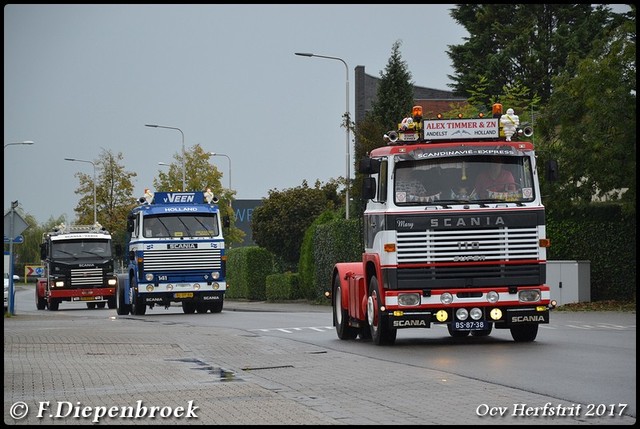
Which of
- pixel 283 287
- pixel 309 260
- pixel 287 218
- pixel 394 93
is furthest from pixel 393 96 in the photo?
pixel 287 218

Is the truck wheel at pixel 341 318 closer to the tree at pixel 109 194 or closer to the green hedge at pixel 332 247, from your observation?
the green hedge at pixel 332 247

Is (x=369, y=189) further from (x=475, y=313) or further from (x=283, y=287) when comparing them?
(x=283, y=287)

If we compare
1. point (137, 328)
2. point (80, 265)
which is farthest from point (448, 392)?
point (80, 265)

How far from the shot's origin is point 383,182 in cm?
2030

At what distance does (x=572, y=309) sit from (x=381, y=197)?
629 inches

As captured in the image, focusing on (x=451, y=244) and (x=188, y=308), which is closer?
(x=451, y=244)

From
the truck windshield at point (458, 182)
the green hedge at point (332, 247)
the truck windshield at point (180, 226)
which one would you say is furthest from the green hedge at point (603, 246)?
the truck windshield at point (458, 182)

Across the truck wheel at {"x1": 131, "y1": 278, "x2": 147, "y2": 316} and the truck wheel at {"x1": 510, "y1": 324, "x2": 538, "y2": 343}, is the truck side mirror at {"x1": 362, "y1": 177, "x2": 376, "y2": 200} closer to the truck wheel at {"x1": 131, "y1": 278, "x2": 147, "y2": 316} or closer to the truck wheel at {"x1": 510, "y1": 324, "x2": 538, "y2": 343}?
the truck wheel at {"x1": 510, "y1": 324, "x2": 538, "y2": 343}

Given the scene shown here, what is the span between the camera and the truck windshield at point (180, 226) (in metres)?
37.9

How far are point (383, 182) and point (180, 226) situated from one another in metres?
18.6

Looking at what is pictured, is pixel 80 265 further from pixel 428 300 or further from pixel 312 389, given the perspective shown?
pixel 312 389

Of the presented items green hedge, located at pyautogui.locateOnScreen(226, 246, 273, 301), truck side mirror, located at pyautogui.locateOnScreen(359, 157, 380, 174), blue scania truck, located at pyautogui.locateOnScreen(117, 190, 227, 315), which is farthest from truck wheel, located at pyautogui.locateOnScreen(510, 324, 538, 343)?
green hedge, located at pyautogui.locateOnScreen(226, 246, 273, 301)

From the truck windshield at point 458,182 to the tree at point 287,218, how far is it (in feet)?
140

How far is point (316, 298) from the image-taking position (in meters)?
51.4
